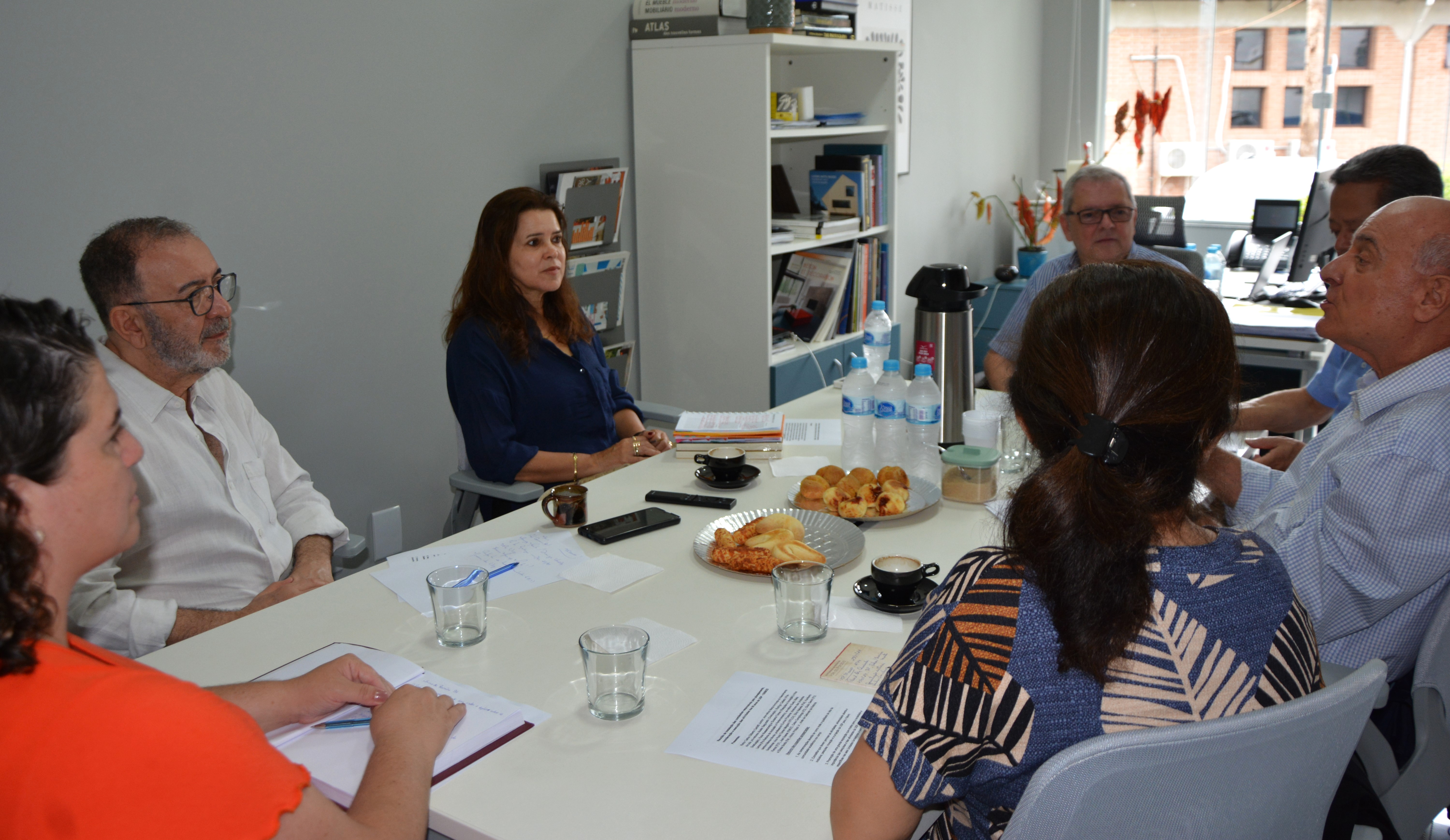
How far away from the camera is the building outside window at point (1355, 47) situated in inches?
224

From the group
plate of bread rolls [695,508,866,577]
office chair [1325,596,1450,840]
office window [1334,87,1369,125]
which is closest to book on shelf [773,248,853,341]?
plate of bread rolls [695,508,866,577]

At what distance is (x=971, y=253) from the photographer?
568 cm

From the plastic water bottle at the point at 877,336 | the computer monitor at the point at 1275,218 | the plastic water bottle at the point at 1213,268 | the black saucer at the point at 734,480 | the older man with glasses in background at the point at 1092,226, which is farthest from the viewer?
the computer monitor at the point at 1275,218

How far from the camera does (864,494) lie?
1.94 metres

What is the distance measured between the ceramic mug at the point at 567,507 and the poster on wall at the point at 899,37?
2.51m

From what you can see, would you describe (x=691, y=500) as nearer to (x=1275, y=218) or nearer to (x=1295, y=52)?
(x=1275, y=218)

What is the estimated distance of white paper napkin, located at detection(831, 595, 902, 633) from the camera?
1497 mm

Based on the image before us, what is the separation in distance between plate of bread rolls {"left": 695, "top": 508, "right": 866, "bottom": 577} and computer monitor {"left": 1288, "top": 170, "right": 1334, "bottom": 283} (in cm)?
289

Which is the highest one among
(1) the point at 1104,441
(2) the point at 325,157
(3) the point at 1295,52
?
(3) the point at 1295,52

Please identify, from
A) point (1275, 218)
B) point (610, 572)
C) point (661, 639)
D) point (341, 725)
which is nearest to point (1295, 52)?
point (1275, 218)

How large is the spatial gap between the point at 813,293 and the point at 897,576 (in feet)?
7.81

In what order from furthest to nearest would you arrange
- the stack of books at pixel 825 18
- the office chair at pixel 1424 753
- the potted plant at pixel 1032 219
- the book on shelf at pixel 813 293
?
the potted plant at pixel 1032 219 < the book on shelf at pixel 813 293 < the stack of books at pixel 825 18 < the office chair at pixel 1424 753

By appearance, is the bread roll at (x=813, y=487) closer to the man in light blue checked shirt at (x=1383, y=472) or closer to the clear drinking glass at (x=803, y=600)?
the clear drinking glass at (x=803, y=600)

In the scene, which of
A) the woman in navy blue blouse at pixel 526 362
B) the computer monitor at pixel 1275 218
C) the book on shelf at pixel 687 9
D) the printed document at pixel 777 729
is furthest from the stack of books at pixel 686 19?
the computer monitor at pixel 1275 218
